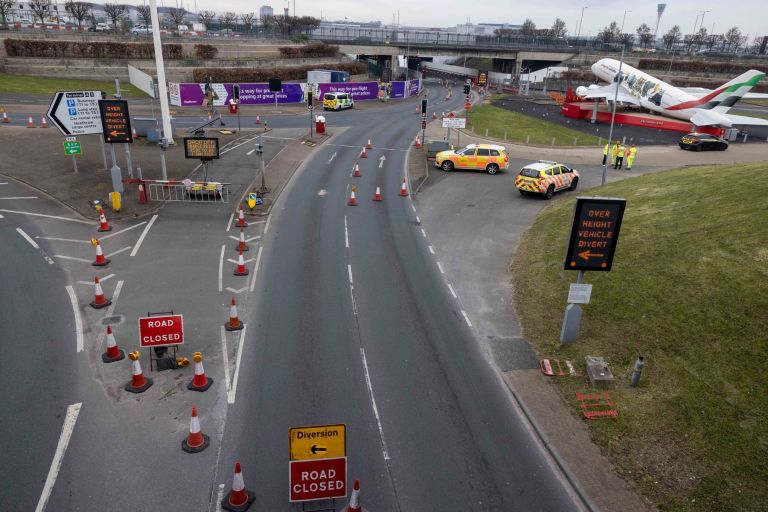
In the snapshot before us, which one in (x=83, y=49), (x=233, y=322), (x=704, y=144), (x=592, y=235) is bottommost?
(x=233, y=322)

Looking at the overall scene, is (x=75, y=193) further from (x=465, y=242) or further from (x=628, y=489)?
(x=628, y=489)

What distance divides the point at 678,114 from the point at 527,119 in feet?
49.3

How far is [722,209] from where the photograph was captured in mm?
19344

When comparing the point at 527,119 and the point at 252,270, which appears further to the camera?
the point at 527,119

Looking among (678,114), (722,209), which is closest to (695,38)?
(678,114)

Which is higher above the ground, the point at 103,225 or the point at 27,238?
the point at 103,225

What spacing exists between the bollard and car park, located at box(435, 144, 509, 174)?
76.8 feet

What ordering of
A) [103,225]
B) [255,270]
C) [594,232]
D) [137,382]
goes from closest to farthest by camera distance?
[137,382], [594,232], [255,270], [103,225]

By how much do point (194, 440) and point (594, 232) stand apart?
35.3 feet

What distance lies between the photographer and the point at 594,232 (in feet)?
46.0

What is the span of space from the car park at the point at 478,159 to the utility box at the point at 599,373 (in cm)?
2279

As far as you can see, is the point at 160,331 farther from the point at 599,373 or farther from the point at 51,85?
the point at 51,85

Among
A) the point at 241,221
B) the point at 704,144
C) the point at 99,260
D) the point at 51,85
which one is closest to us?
the point at 99,260

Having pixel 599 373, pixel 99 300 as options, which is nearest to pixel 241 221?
pixel 99 300
